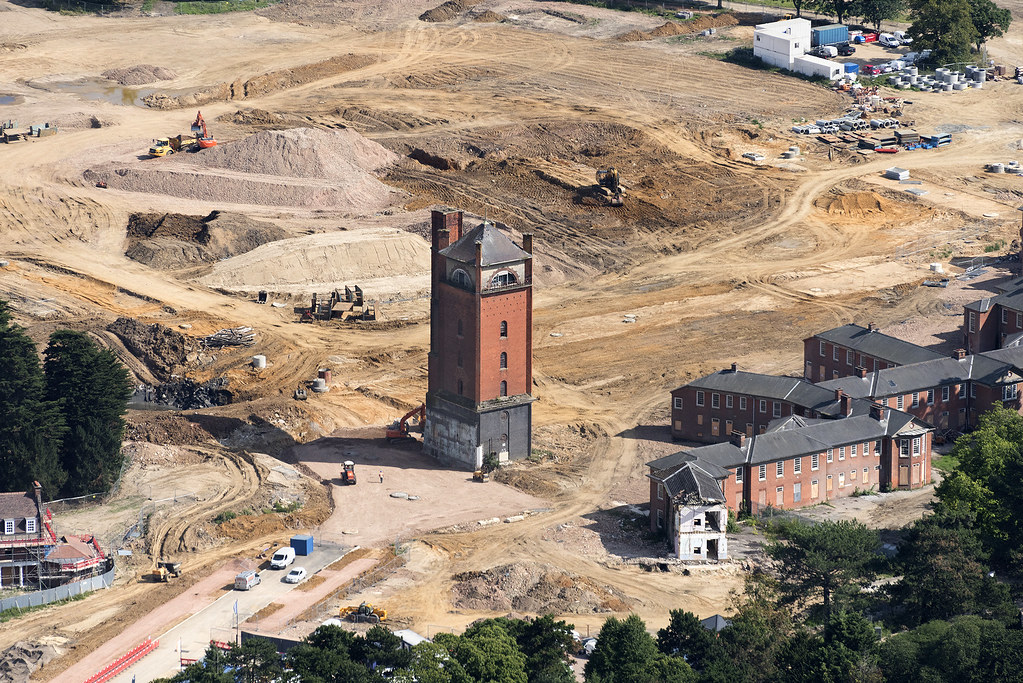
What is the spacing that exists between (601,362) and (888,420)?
2739 centimetres

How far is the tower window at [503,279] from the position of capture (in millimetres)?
113688

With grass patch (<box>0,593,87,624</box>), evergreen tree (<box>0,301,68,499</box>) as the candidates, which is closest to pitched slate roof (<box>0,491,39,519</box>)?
evergreen tree (<box>0,301,68,499</box>)

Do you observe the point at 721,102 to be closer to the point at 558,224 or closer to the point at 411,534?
the point at 558,224

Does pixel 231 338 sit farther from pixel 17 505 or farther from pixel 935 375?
pixel 935 375

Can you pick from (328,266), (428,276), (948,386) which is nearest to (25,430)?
(328,266)

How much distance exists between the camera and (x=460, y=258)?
114 m

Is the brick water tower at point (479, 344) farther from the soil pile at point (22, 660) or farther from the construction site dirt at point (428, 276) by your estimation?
the soil pile at point (22, 660)

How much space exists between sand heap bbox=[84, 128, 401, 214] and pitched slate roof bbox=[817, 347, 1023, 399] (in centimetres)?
5626

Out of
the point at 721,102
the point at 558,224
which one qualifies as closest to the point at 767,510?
the point at 558,224

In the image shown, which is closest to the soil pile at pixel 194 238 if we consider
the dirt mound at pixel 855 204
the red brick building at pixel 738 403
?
the red brick building at pixel 738 403

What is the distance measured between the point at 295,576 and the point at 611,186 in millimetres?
74260

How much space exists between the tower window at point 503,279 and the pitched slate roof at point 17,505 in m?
A: 30.3

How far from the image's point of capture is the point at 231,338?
134625 millimetres

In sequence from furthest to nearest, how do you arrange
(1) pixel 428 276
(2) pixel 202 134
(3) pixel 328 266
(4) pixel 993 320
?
(2) pixel 202 134
(1) pixel 428 276
(3) pixel 328 266
(4) pixel 993 320
